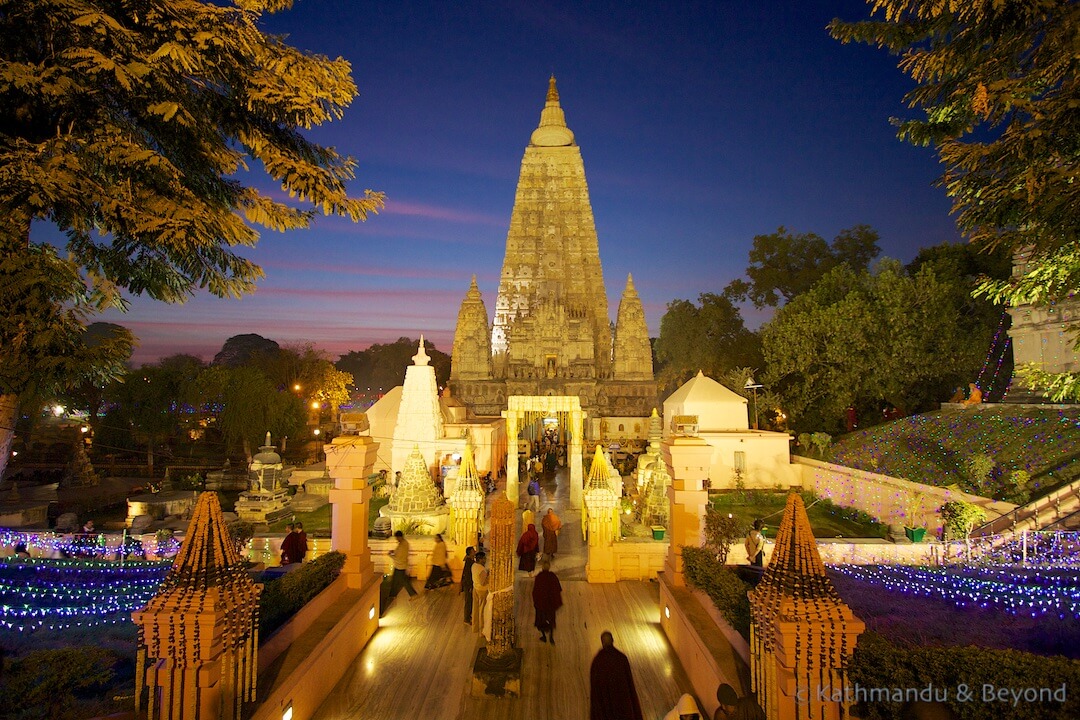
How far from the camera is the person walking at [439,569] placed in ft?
35.0

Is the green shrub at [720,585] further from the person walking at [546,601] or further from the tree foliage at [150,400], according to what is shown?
the tree foliage at [150,400]

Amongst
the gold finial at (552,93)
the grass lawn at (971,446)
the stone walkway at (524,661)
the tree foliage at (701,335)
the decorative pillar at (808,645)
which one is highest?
the gold finial at (552,93)

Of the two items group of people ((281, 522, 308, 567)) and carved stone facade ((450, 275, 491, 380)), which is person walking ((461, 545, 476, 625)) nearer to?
group of people ((281, 522, 308, 567))

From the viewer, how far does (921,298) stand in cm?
2481

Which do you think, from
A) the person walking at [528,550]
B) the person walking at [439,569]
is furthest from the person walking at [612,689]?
the person walking at [439,569]

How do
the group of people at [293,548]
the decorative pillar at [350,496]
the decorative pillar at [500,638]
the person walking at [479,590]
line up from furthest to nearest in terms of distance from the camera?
the group of people at [293,548]
the decorative pillar at [350,496]
the person walking at [479,590]
the decorative pillar at [500,638]

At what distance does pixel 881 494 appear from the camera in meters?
18.0

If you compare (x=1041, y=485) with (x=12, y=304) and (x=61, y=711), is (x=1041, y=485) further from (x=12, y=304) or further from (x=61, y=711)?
(x=12, y=304)

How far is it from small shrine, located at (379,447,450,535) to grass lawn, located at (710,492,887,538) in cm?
861

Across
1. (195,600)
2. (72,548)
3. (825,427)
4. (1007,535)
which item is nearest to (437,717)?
(195,600)

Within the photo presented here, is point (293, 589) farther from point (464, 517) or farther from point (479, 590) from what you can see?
point (464, 517)

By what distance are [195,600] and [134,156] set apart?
4273 mm

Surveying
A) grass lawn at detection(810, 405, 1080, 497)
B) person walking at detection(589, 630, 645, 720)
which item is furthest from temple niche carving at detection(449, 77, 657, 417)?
A: person walking at detection(589, 630, 645, 720)

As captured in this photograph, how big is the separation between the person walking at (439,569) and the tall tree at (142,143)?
5.78 metres
